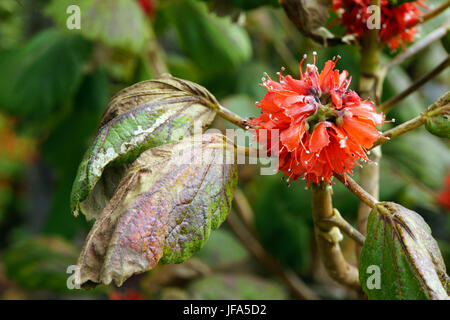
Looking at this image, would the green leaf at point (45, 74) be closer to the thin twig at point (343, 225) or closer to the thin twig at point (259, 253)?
the thin twig at point (259, 253)

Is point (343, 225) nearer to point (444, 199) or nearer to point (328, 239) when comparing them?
point (328, 239)

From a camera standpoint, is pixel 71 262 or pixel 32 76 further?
pixel 32 76

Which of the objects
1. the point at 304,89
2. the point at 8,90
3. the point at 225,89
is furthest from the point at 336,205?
the point at 8,90

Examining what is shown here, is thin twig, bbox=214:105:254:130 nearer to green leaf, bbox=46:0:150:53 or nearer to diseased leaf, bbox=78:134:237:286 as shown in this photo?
diseased leaf, bbox=78:134:237:286

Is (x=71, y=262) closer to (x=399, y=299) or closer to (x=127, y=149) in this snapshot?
(x=127, y=149)

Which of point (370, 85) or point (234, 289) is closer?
point (370, 85)

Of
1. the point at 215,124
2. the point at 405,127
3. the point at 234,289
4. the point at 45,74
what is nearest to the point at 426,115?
the point at 405,127
